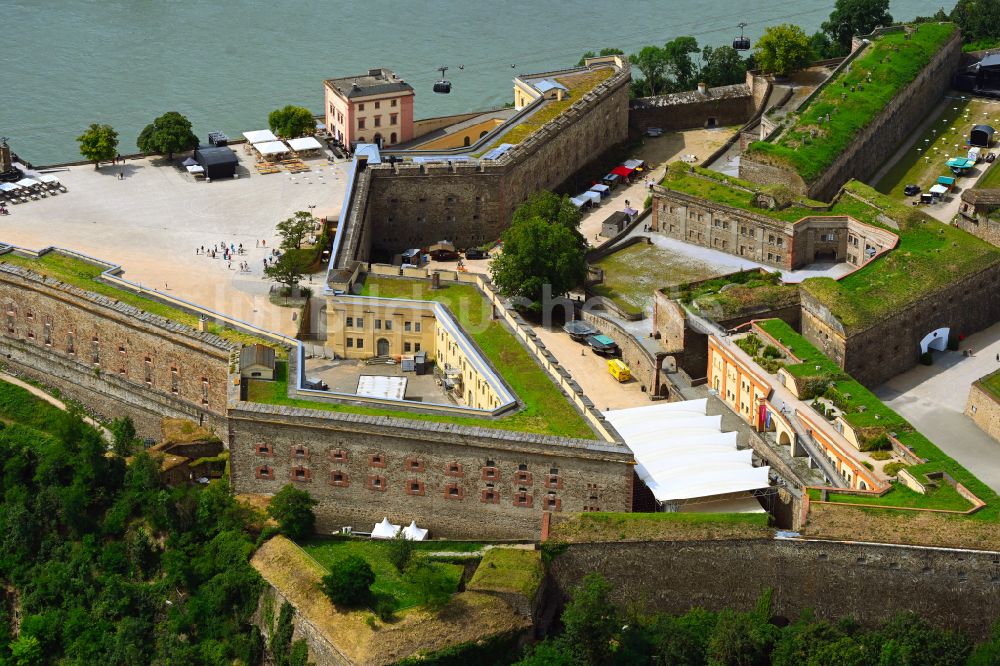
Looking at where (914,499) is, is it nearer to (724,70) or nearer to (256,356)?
(256,356)

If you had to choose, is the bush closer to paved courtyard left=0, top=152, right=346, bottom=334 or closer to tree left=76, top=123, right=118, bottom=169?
paved courtyard left=0, top=152, right=346, bottom=334

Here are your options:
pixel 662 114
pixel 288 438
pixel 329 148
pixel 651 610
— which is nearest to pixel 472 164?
pixel 329 148

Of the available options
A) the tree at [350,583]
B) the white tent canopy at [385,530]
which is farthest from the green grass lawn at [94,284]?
the tree at [350,583]

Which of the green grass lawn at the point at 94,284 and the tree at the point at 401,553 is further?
the green grass lawn at the point at 94,284

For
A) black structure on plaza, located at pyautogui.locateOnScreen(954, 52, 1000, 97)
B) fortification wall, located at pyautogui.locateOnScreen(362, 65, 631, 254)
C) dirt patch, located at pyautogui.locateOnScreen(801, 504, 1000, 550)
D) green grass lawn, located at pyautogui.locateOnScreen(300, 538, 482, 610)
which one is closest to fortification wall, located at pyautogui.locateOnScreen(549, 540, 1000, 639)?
dirt patch, located at pyautogui.locateOnScreen(801, 504, 1000, 550)

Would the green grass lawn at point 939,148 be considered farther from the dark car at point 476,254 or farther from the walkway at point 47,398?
the walkway at point 47,398
